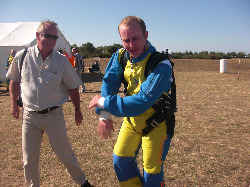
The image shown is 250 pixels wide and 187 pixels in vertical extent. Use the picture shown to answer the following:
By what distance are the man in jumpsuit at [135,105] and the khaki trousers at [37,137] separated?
0.93 m

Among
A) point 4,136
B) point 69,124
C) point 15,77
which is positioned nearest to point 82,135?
point 69,124

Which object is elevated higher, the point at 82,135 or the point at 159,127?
the point at 159,127

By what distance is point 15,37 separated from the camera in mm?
17188

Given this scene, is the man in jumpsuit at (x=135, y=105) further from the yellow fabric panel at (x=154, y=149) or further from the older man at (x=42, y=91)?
the older man at (x=42, y=91)

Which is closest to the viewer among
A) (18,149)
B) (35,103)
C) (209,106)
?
(35,103)

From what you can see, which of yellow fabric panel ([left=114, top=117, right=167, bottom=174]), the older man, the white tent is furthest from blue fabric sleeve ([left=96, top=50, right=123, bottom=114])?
the white tent

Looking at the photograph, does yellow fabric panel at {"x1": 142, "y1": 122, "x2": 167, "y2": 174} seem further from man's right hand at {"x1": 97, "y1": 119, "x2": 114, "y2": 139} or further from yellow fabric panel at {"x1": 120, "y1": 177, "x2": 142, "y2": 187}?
man's right hand at {"x1": 97, "y1": 119, "x2": 114, "y2": 139}

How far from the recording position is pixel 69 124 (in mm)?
7223

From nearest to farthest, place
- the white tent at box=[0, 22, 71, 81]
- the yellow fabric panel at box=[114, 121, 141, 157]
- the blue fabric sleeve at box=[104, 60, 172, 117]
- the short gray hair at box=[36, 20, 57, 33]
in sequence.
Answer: the blue fabric sleeve at box=[104, 60, 172, 117], the yellow fabric panel at box=[114, 121, 141, 157], the short gray hair at box=[36, 20, 57, 33], the white tent at box=[0, 22, 71, 81]

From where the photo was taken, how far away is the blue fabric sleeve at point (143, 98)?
7.09 ft

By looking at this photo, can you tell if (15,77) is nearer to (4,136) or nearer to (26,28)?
(4,136)

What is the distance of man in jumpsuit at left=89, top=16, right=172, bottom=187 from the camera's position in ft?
7.16

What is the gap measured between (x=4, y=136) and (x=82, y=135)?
1.84m

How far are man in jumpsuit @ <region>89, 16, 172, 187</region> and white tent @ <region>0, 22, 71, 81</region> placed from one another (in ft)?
49.6
